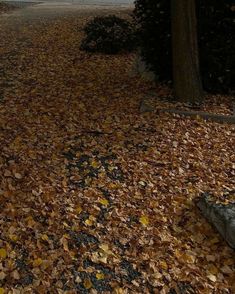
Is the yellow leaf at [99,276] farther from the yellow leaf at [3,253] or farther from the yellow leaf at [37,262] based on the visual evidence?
the yellow leaf at [3,253]

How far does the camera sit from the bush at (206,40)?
7.32m

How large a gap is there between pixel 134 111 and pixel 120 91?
35.2 inches

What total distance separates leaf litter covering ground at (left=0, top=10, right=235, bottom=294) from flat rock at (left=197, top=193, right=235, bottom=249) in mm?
87

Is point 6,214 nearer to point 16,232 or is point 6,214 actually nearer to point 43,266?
point 16,232

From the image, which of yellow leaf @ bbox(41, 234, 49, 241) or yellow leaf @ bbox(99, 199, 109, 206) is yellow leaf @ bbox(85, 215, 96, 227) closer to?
yellow leaf @ bbox(99, 199, 109, 206)

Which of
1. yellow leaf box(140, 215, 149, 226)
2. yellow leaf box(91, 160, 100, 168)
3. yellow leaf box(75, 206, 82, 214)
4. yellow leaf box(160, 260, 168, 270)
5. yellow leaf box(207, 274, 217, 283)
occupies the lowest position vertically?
yellow leaf box(207, 274, 217, 283)

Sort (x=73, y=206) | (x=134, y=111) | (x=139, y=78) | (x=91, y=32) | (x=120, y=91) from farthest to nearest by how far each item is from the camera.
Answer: (x=91, y=32), (x=139, y=78), (x=120, y=91), (x=134, y=111), (x=73, y=206)

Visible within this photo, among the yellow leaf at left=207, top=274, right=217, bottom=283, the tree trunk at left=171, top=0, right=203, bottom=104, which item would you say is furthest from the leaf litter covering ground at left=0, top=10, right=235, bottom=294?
the tree trunk at left=171, top=0, right=203, bottom=104

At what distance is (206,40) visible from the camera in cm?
746

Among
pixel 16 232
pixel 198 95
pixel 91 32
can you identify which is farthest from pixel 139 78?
pixel 16 232

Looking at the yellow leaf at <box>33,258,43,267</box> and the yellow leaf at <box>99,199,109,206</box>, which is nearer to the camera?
the yellow leaf at <box>33,258,43,267</box>

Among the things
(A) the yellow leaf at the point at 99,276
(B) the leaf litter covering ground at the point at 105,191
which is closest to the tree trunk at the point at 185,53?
(B) the leaf litter covering ground at the point at 105,191

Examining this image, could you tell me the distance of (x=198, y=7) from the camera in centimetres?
733

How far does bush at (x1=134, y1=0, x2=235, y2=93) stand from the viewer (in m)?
7.32
